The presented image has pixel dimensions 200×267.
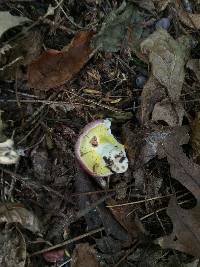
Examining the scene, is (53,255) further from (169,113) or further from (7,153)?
(169,113)

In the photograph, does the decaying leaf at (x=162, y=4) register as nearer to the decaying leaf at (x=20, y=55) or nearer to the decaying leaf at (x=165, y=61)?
the decaying leaf at (x=165, y=61)

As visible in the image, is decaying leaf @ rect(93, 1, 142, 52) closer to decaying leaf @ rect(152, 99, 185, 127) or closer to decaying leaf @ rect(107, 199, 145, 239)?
decaying leaf @ rect(152, 99, 185, 127)

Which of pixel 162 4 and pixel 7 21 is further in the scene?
pixel 162 4

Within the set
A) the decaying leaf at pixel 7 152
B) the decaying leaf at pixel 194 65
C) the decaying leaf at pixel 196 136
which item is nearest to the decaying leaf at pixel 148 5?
the decaying leaf at pixel 194 65

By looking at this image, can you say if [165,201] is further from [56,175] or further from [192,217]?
[56,175]

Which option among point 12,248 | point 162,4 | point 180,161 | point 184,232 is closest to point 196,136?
point 180,161

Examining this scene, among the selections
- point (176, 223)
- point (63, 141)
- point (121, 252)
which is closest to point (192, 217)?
point (176, 223)
